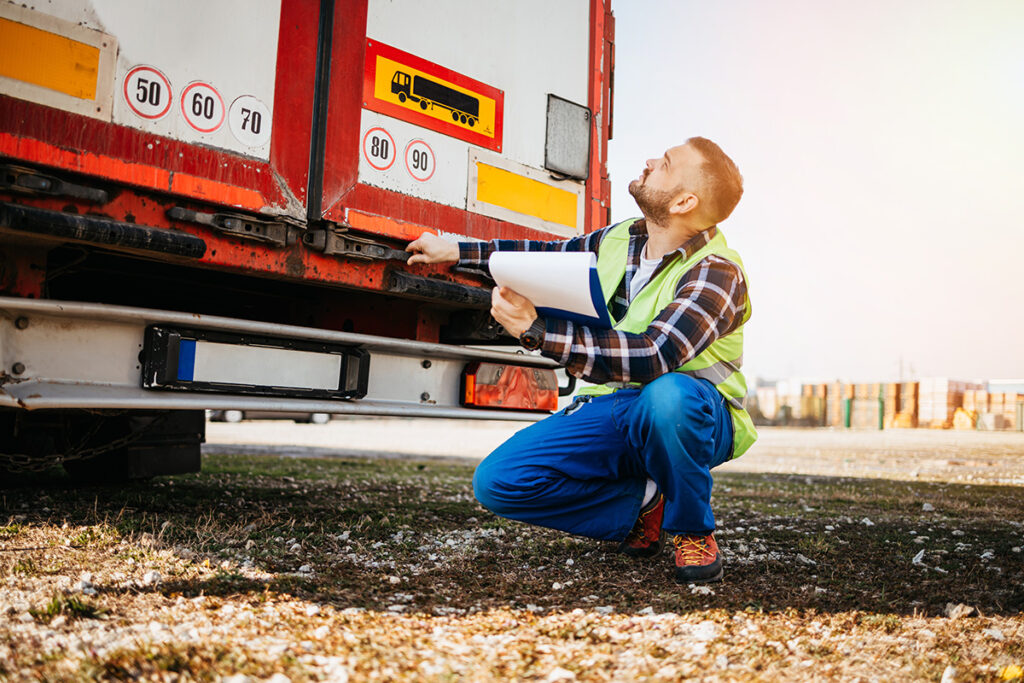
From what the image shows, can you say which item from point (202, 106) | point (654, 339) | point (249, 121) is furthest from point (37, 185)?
point (654, 339)

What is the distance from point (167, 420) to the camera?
471 cm

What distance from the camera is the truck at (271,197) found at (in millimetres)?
2615

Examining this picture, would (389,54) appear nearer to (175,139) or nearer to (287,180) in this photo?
(287,180)

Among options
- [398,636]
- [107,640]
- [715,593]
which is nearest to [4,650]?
[107,640]

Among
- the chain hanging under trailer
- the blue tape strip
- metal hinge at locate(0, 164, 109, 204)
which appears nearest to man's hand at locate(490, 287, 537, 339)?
the blue tape strip

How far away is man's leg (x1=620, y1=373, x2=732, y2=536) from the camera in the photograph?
8.76ft

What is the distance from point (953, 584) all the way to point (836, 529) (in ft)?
4.18

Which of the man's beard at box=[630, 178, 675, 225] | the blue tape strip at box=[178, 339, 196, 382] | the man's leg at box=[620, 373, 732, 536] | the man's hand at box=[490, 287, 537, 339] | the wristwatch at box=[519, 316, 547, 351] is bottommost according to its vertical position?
the man's leg at box=[620, 373, 732, 536]

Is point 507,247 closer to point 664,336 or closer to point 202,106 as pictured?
point 664,336

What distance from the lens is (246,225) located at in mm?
3062

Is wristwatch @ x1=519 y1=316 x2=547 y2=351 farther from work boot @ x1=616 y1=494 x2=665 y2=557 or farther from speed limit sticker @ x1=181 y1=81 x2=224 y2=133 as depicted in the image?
speed limit sticker @ x1=181 y1=81 x2=224 y2=133

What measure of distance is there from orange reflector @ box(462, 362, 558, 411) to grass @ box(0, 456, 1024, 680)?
0.63 m

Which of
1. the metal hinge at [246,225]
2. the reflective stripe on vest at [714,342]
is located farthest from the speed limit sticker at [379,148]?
the reflective stripe on vest at [714,342]

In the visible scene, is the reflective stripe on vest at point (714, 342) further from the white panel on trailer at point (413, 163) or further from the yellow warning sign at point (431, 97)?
the yellow warning sign at point (431, 97)
